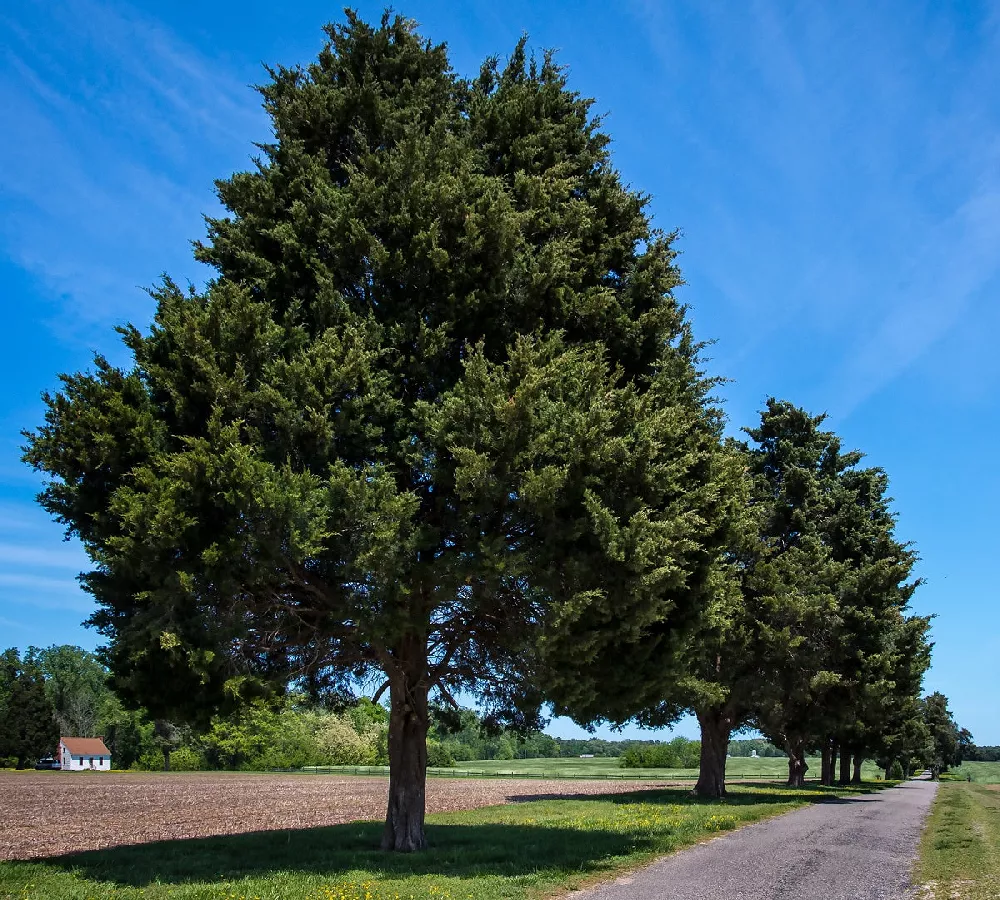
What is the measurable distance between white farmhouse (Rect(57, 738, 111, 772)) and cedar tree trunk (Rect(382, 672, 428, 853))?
9128 cm

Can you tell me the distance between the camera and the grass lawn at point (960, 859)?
11445 mm

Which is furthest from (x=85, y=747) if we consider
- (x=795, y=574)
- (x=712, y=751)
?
(x=795, y=574)

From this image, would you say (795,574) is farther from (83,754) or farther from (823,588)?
(83,754)

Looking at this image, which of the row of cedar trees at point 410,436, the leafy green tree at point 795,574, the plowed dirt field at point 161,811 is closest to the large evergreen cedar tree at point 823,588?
the leafy green tree at point 795,574

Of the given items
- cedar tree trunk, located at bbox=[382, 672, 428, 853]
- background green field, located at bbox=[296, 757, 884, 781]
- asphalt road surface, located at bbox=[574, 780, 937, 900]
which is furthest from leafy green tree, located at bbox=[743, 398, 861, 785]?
background green field, located at bbox=[296, 757, 884, 781]

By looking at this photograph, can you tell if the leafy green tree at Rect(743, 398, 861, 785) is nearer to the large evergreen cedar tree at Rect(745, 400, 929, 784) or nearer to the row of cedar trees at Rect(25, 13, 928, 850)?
the large evergreen cedar tree at Rect(745, 400, 929, 784)

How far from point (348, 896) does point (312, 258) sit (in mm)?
10524

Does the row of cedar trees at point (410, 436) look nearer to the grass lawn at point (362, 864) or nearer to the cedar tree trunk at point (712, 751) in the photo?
the grass lawn at point (362, 864)

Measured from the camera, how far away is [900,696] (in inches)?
1540

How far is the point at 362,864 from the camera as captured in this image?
12703mm

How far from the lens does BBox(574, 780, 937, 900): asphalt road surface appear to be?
430 inches

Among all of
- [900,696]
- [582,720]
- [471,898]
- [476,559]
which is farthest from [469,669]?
[900,696]

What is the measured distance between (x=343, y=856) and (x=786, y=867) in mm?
7733

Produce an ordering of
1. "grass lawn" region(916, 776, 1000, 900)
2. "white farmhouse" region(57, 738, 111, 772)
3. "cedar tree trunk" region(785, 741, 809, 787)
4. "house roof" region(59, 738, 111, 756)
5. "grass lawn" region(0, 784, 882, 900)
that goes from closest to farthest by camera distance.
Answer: "grass lawn" region(0, 784, 882, 900), "grass lawn" region(916, 776, 1000, 900), "cedar tree trunk" region(785, 741, 809, 787), "white farmhouse" region(57, 738, 111, 772), "house roof" region(59, 738, 111, 756)
